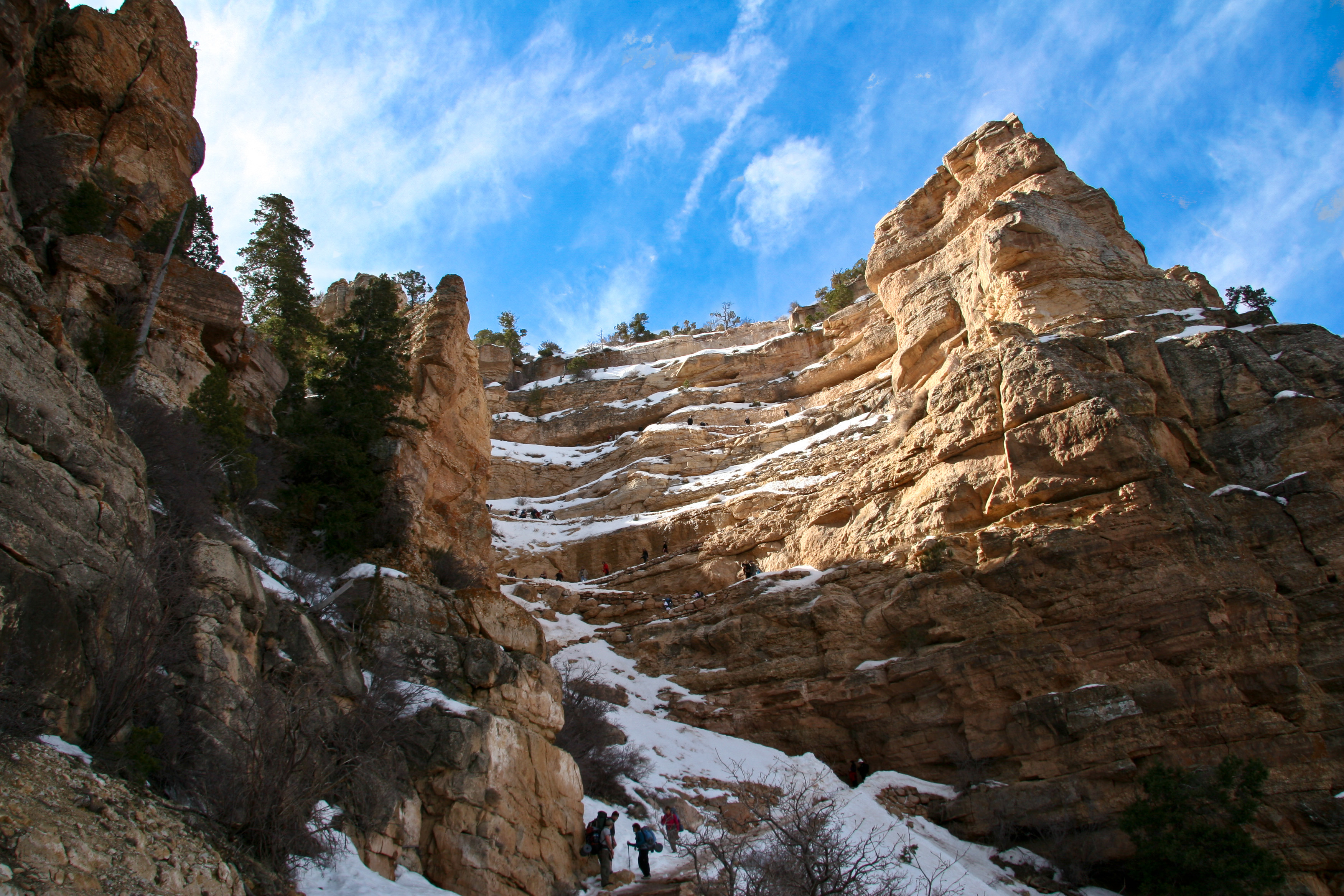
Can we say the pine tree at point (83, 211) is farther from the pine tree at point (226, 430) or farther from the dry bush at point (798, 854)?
the dry bush at point (798, 854)

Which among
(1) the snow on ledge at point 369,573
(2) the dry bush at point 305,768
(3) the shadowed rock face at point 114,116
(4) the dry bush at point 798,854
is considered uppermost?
(3) the shadowed rock face at point 114,116

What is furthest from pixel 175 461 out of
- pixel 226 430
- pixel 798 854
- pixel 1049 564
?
pixel 1049 564

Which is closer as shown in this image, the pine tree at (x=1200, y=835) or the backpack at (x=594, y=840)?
the backpack at (x=594, y=840)

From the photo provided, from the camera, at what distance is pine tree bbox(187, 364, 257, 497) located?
1532 cm

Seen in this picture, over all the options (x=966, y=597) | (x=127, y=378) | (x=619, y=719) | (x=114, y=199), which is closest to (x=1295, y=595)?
(x=966, y=597)

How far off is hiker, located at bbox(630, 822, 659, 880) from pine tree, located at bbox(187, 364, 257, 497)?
10056mm

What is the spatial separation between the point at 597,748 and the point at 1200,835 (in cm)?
1244

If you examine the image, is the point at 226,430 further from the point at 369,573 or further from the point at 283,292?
the point at 283,292

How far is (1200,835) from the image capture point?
15570mm

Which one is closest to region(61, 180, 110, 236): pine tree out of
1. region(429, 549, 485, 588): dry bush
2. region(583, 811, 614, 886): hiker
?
region(429, 549, 485, 588): dry bush

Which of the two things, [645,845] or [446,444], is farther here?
[446,444]

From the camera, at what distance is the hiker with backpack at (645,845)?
521 inches

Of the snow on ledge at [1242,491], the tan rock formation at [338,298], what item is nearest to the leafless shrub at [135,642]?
the snow on ledge at [1242,491]

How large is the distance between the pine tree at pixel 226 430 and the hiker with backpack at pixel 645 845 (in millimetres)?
10060
